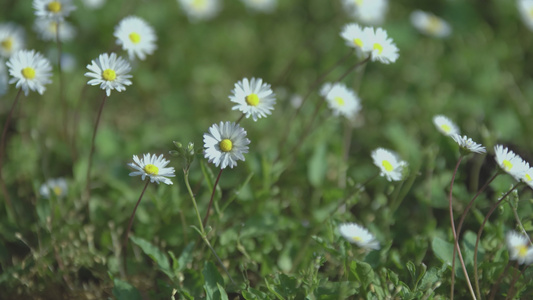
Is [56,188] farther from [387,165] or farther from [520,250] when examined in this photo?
[520,250]

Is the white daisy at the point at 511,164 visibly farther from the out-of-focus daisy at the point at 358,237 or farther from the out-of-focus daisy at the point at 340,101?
the out-of-focus daisy at the point at 340,101

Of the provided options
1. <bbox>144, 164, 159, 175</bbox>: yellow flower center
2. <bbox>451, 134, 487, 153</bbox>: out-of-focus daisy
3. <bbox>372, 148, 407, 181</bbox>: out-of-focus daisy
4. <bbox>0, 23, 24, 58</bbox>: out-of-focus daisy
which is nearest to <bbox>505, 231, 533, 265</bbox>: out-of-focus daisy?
<bbox>451, 134, 487, 153</bbox>: out-of-focus daisy

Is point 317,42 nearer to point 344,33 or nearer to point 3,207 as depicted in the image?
point 344,33

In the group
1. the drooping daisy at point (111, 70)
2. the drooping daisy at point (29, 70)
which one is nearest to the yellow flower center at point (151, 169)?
the drooping daisy at point (111, 70)

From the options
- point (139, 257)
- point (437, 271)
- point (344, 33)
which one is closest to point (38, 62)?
point (139, 257)

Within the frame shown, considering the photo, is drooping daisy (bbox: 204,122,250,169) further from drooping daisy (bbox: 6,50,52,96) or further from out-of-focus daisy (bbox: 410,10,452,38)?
out-of-focus daisy (bbox: 410,10,452,38)
